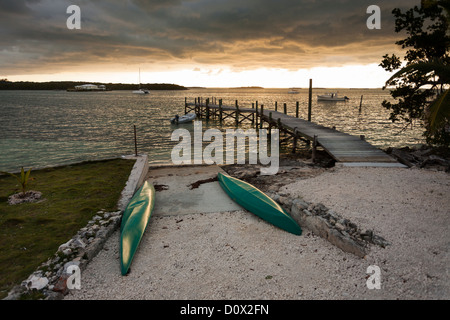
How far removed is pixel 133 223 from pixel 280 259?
3959 millimetres

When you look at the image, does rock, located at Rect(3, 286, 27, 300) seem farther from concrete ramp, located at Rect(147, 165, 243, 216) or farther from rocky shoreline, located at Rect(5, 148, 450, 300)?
concrete ramp, located at Rect(147, 165, 243, 216)

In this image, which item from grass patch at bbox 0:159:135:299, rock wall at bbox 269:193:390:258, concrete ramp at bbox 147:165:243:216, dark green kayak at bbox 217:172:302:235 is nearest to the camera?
grass patch at bbox 0:159:135:299

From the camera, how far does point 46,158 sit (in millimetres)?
18047

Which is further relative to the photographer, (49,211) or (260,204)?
(260,204)

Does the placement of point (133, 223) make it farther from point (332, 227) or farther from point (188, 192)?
point (332, 227)

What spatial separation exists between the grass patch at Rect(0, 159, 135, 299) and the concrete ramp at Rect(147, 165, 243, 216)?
1.49m

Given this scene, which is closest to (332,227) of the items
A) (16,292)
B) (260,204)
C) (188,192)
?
(260,204)

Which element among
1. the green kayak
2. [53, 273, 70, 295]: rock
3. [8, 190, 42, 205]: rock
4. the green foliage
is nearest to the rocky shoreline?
[53, 273, 70, 295]: rock

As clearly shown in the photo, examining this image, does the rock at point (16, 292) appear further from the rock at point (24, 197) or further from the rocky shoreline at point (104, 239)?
the rock at point (24, 197)

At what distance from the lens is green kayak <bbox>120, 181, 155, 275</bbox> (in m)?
5.99

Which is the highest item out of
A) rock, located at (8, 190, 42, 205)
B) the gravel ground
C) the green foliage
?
the green foliage

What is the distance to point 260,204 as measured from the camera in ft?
27.0

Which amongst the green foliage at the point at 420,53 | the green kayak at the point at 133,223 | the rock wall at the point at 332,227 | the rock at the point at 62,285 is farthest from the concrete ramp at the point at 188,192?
the green foliage at the point at 420,53

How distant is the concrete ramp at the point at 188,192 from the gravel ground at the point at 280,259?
581mm
